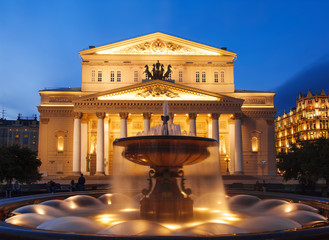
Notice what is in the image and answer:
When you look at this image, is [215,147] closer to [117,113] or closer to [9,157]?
[9,157]

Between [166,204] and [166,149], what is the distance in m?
1.63

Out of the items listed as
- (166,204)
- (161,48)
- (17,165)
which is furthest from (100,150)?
(166,204)

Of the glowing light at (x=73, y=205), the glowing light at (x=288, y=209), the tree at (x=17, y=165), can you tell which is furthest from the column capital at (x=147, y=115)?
the glowing light at (x=288, y=209)

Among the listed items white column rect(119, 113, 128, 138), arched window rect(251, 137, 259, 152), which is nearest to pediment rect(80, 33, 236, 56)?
white column rect(119, 113, 128, 138)

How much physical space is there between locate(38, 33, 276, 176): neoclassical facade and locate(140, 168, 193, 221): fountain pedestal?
31.0 m

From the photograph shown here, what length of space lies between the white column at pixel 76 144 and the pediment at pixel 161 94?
8.40 feet

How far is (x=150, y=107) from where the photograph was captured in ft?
138

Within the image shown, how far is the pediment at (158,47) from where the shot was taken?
157 ft

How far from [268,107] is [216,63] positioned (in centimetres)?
930

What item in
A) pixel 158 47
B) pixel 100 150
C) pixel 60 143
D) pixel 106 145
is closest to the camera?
pixel 100 150

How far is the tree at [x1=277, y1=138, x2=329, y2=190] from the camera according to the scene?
74.5 ft

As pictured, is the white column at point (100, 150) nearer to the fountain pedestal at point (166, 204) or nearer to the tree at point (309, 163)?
the tree at point (309, 163)

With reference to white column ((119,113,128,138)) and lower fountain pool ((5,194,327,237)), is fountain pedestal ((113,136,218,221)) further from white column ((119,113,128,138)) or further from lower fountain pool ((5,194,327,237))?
white column ((119,113,128,138))

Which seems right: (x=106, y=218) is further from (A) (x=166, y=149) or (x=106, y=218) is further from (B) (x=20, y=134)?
(B) (x=20, y=134)
